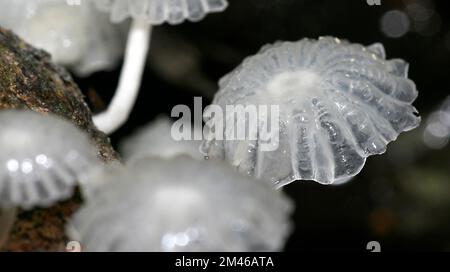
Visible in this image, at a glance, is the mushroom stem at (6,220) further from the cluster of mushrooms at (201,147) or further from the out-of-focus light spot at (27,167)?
the out-of-focus light spot at (27,167)

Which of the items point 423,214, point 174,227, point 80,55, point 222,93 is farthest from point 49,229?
point 423,214

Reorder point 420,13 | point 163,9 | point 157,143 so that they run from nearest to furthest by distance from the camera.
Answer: point 163,9, point 157,143, point 420,13

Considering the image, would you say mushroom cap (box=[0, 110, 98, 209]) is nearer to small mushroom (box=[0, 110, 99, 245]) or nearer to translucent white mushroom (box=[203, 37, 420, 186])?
small mushroom (box=[0, 110, 99, 245])

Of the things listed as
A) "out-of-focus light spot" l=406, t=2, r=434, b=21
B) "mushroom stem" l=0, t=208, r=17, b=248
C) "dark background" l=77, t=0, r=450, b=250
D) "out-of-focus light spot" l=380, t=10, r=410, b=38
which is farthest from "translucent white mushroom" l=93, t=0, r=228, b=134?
"out-of-focus light spot" l=406, t=2, r=434, b=21

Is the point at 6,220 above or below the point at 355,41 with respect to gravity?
below

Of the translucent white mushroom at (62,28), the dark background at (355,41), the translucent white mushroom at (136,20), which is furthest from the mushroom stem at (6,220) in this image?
the dark background at (355,41)

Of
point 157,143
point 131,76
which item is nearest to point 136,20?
point 131,76

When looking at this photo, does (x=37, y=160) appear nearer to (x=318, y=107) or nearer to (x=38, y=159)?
(x=38, y=159)
